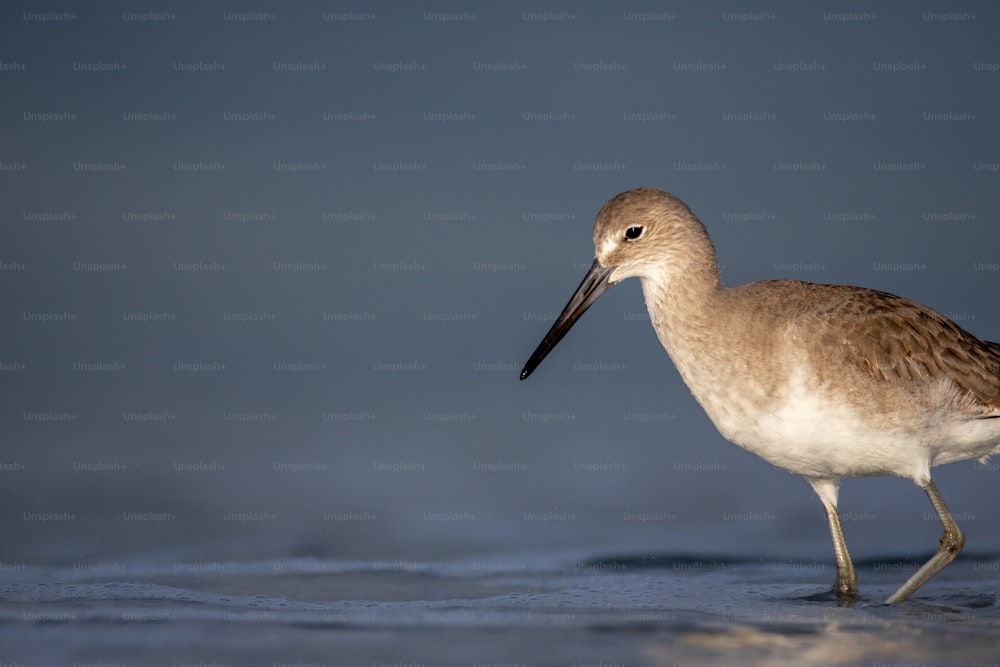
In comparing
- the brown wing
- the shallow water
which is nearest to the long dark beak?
the brown wing

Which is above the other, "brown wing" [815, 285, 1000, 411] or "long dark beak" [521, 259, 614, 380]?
"long dark beak" [521, 259, 614, 380]

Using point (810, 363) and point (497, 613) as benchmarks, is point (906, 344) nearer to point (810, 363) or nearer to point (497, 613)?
point (810, 363)

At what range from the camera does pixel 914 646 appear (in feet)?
28.8

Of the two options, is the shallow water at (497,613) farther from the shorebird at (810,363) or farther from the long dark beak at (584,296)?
the long dark beak at (584,296)

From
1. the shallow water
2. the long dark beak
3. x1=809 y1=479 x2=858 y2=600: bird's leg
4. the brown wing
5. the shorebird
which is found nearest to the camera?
the shallow water

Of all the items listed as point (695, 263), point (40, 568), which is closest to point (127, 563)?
point (40, 568)

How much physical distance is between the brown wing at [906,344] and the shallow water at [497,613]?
5.57 ft

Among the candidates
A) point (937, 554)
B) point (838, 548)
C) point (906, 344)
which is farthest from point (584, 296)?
point (937, 554)

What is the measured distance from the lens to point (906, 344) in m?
10.5

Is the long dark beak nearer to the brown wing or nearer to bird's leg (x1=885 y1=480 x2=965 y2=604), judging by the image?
the brown wing

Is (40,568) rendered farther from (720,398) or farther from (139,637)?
(720,398)

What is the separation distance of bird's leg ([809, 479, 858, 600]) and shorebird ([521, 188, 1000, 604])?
2 centimetres

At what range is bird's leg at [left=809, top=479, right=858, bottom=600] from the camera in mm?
10734

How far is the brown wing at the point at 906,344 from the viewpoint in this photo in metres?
10.3
